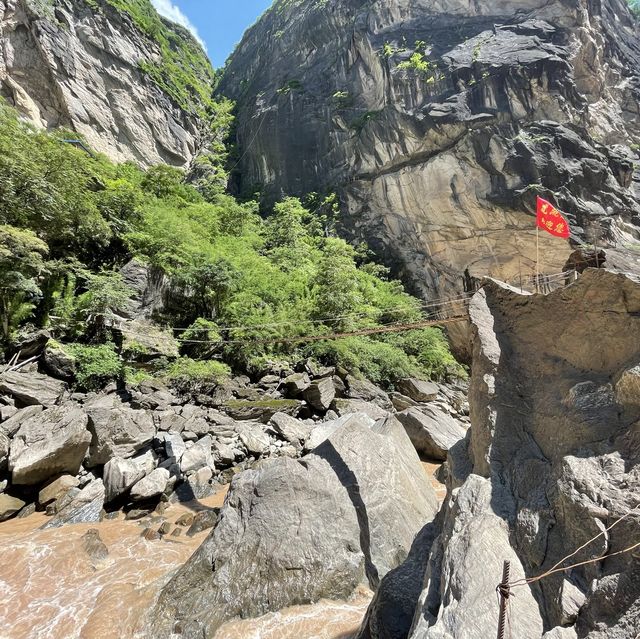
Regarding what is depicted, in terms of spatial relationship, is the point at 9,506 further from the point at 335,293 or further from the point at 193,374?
the point at 335,293

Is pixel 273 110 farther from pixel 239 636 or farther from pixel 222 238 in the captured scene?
pixel 239 636

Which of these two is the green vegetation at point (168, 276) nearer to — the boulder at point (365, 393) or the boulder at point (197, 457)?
the boulder at point (365, 393)

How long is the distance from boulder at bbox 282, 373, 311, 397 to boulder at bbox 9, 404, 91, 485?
502 cm

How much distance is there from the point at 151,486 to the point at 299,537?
3.02 metres

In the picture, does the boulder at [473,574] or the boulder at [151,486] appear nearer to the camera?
the boulder at [473,574]

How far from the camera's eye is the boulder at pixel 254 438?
7410 mm

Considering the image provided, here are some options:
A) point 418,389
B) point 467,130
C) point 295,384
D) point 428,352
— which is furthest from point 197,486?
point 467,130

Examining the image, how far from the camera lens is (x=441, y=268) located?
1920cm

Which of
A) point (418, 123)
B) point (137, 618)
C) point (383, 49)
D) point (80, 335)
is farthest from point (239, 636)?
point (383, 49)

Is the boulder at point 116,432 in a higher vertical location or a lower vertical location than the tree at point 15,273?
lower

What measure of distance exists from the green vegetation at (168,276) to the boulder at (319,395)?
1.81 meters

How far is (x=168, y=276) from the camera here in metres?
11.8

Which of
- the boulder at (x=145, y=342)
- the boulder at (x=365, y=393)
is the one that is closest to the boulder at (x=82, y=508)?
the boulder at (x=145, y=342)

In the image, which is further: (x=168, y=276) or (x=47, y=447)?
(x=168, y=276)
